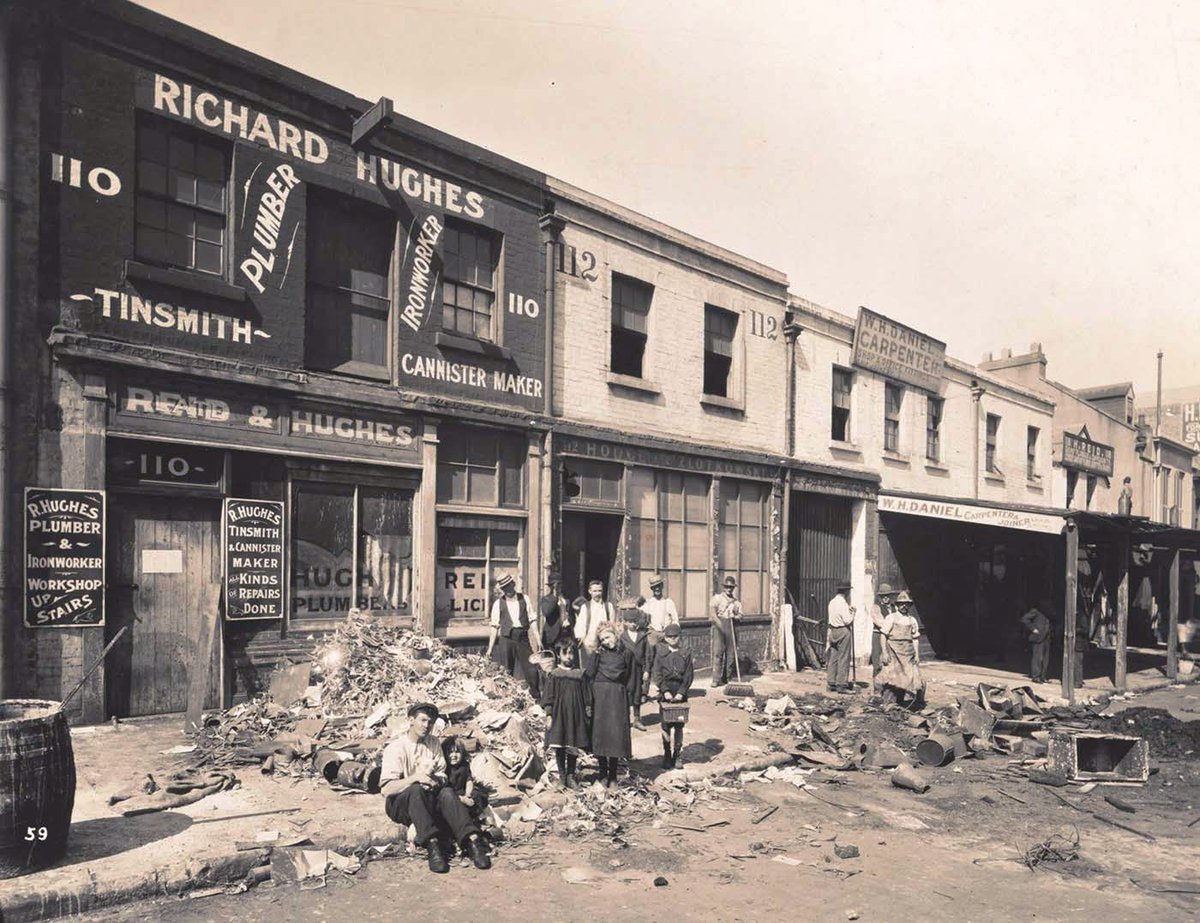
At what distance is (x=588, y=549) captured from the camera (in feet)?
49.2

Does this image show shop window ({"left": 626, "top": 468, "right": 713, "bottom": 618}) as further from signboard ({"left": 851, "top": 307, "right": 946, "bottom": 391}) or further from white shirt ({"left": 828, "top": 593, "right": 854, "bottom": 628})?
signboard ({"left": 851, "top": 307, "right": 946, "bottom": 391})

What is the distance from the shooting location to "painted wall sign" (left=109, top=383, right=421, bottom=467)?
9.38 meters

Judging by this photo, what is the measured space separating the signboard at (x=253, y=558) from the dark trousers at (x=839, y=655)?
927 cm

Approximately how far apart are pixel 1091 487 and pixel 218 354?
31474 mm

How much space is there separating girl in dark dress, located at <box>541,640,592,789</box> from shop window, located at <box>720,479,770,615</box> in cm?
888

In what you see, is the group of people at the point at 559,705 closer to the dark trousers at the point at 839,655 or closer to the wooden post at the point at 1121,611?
the dark trousers at the point at 839,655

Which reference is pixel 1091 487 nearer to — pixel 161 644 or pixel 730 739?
pixel 730 739

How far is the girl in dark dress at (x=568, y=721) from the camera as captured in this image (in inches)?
326

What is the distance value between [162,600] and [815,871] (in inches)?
287

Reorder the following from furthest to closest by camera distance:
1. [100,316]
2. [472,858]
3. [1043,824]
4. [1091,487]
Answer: [1091,487] < [100,316] < [1043,824] < [472,858]

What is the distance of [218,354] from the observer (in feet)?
32.9

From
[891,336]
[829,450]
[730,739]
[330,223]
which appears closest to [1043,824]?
[730,739]

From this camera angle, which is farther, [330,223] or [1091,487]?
[1091,487]

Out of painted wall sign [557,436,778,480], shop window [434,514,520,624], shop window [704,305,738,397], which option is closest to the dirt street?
shop window [434,514,520,624]
